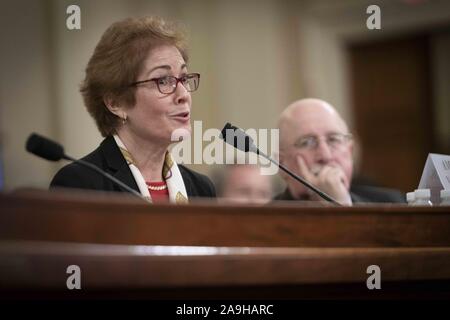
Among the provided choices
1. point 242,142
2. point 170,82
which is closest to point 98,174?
point 170,82

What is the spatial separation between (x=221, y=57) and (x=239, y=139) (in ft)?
9.21

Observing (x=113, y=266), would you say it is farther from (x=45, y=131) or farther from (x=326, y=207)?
(x=45, y=131)

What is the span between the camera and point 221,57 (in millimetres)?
4582

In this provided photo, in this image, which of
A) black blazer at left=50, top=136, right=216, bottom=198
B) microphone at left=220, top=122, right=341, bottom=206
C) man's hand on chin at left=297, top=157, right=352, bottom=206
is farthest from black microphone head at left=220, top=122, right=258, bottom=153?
man's hand on chin at left=297, top=157, right=352, bottom=206

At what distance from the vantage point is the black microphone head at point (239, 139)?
180 cm

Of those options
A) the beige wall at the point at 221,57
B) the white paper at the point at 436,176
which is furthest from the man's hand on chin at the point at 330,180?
the beige wall at the point at 221,57

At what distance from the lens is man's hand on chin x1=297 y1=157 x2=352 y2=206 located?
7.50 feet

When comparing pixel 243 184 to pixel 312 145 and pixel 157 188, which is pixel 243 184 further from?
pixel 157 188

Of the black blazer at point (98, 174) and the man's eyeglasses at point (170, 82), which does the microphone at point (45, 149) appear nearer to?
the black blazer at point (98, 174)

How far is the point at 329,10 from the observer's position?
205 inches

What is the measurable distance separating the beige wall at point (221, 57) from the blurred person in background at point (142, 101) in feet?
3.79

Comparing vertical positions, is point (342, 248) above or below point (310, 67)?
below
